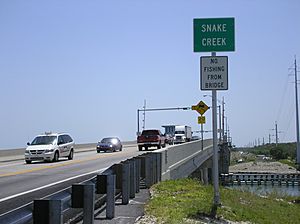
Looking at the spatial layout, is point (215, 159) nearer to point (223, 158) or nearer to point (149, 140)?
point (149, 140)

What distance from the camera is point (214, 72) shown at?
428 inches

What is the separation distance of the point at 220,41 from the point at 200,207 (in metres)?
3.86

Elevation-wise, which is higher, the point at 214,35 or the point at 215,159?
the point at 214,35

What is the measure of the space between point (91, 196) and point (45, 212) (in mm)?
1996

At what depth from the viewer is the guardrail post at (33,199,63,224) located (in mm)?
5305

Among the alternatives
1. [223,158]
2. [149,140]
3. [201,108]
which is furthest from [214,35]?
[223,158]

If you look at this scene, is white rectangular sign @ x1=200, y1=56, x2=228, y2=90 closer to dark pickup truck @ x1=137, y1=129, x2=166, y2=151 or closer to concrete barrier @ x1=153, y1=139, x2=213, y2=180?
concrete barrier @ x1=153, y1=139, x2=213, y2=180

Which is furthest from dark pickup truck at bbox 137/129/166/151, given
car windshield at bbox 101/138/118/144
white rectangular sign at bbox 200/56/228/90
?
white rectangular sign at bbox 200/56/228/90

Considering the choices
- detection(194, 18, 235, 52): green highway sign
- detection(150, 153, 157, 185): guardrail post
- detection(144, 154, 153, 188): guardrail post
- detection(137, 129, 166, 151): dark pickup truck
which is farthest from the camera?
detection(137, 129, 166, 151): dark pickup truck

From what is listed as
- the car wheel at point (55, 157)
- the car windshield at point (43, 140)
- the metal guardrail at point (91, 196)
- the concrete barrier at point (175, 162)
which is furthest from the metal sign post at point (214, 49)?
the car windshield at point (43, 140)

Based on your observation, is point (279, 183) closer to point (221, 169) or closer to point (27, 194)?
point (221, 169)

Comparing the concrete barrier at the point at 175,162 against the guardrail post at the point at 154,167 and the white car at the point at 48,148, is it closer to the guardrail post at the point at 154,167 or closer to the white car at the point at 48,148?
the guardrail post at the point at 154,167

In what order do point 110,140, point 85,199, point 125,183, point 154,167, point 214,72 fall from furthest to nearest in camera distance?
point 110,140 < point 154,167 < point 214,72 < point 125,183 < point 85,199

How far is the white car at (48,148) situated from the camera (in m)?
29.2
